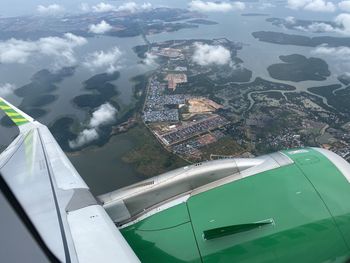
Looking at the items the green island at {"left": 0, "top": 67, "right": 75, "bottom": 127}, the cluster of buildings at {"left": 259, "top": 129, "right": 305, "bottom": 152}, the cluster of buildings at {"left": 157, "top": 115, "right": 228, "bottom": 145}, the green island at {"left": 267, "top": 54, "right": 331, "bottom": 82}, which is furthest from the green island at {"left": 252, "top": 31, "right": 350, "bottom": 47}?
the cluster of buildings at {"left": 259, "top": 129, "right": 305, "bottom": 152}

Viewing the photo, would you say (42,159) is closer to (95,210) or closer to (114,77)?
(95,210)

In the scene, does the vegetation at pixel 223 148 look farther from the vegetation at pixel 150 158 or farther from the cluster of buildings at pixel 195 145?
the vegetation at pixel 150 158

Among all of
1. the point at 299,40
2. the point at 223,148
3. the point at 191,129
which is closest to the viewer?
the point at 223,148

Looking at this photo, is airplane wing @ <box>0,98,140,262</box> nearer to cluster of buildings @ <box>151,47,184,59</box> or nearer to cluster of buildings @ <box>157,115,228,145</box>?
cluster of buildings @ <box>157,115,228,145</box>

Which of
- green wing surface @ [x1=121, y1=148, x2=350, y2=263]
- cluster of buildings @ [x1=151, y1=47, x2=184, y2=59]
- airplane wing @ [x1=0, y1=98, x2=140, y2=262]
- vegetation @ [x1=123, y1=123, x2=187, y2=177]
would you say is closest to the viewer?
airplane wing @ [x1=0, y1=98, x2=140, y2=262]

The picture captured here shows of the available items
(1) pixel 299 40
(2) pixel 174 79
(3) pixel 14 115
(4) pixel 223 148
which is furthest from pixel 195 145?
(1) pixel 299 40

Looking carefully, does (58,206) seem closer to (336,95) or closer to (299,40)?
(336,95)

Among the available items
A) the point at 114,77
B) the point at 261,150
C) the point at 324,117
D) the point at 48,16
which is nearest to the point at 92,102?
the point at 114,77

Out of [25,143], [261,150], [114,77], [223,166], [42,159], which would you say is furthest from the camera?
[114,77]

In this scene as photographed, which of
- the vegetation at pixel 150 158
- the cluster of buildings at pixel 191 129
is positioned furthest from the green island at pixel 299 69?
the vegetation at pixel 150 158
